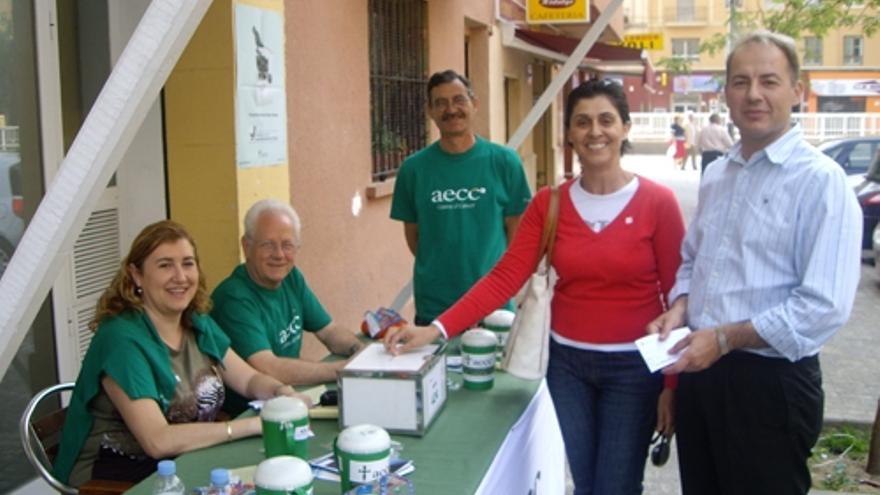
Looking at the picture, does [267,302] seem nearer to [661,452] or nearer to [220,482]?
[220,482]

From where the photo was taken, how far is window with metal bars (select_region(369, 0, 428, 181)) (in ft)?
24.1

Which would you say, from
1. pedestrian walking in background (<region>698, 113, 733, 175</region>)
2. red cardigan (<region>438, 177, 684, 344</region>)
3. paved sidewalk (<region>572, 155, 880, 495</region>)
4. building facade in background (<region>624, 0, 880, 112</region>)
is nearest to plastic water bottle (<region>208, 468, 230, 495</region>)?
red cardigan (<region>438, 177, 684, 344</region>)

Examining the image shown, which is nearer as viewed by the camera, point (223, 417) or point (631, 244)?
point (631, 244)

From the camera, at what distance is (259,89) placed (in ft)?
16.0

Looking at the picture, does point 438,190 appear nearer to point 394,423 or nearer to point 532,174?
point 394,423

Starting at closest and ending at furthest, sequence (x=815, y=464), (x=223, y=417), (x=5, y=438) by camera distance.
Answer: (x=223, y=417), (x=5, y=438), (x=815, y=464)

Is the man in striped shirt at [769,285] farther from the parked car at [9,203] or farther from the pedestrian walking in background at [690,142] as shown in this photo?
the pedestrian walking in background at [690,142]

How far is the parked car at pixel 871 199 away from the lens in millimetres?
11406

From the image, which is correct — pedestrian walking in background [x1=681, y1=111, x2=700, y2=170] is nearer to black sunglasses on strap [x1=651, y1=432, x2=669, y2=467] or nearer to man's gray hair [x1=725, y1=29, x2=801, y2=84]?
black sunglasses on strap [x1=651, y1=432, x2=669, y2=467]

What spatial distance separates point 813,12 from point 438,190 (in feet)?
23.4

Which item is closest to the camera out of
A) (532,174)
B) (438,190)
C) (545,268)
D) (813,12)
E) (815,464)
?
(545,268)

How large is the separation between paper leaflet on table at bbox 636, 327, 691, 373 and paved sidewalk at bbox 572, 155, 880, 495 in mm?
2443

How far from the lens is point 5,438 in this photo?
388 cm

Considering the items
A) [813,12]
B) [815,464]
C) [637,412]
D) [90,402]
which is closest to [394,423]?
[637,412]
